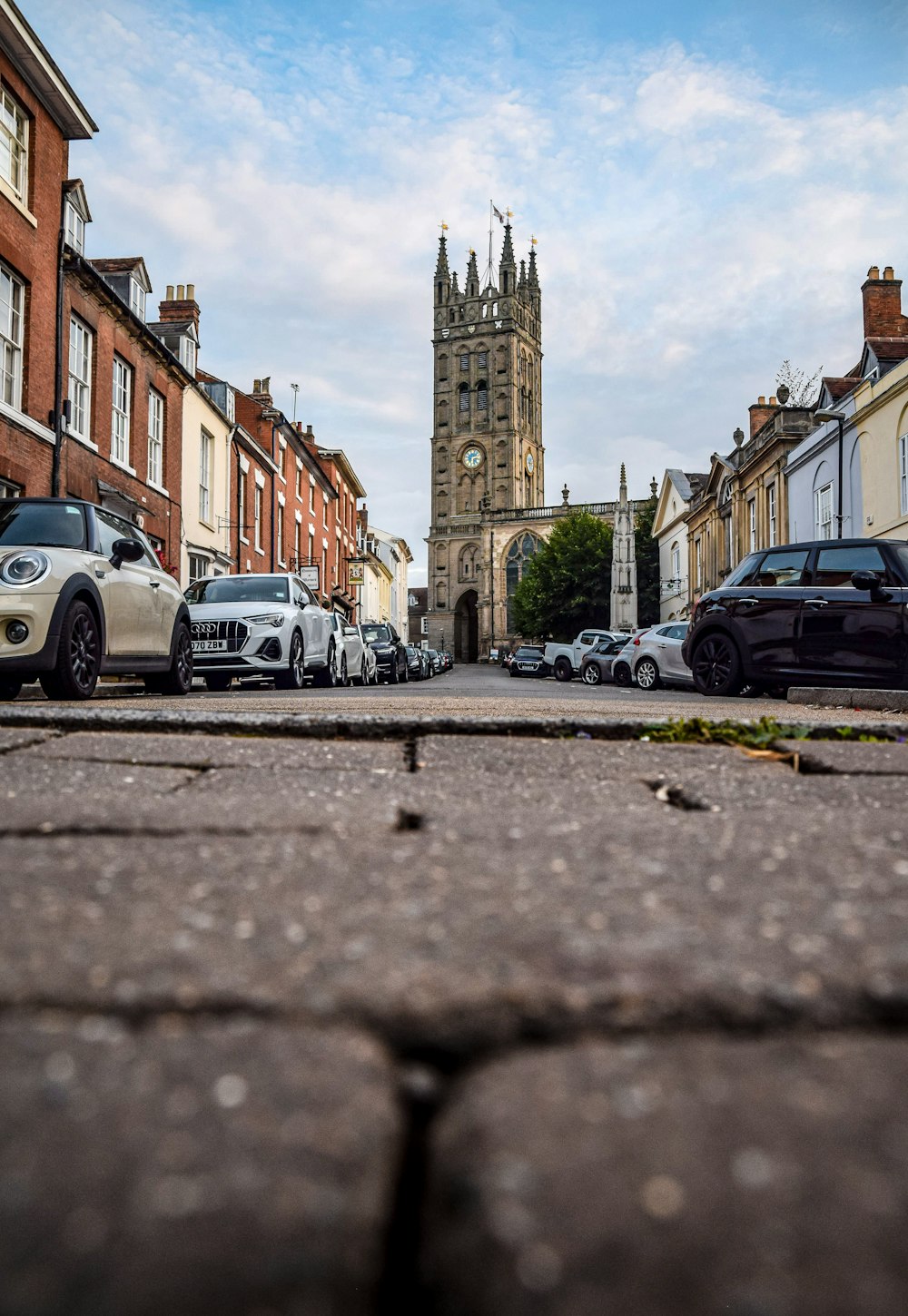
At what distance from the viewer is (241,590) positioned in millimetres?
14406

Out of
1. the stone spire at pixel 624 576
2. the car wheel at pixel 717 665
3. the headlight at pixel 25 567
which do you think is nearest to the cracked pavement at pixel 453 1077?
the headlight at pixel 25 567

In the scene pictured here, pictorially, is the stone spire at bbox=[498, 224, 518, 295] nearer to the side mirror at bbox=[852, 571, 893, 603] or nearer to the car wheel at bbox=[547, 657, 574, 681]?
the car wheel at bbox=[547, 657, 574, 681]

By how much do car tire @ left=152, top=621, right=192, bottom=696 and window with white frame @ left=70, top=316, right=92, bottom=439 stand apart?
8559mm

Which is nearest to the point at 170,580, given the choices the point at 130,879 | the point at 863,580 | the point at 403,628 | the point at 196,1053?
the point at 863,580

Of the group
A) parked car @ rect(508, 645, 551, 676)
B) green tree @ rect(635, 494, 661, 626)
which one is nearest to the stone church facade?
green tree @ rect(635, 494, 661, 626)

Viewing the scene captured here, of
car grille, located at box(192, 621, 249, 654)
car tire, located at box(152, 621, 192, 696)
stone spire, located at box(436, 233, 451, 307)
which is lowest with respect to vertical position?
car tire, located at box(152, 621, 192, 696)

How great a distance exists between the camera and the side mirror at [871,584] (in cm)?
956

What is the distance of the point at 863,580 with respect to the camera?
31.4 ft

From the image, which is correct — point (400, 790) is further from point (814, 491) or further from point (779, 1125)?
point (814, 491)

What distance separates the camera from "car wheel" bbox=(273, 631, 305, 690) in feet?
44.9

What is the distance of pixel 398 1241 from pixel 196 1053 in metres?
0.32

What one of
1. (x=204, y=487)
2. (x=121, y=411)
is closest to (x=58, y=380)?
(x=121, y=411)

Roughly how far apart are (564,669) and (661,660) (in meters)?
17.4

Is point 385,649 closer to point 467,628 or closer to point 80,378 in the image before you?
point 80,378
